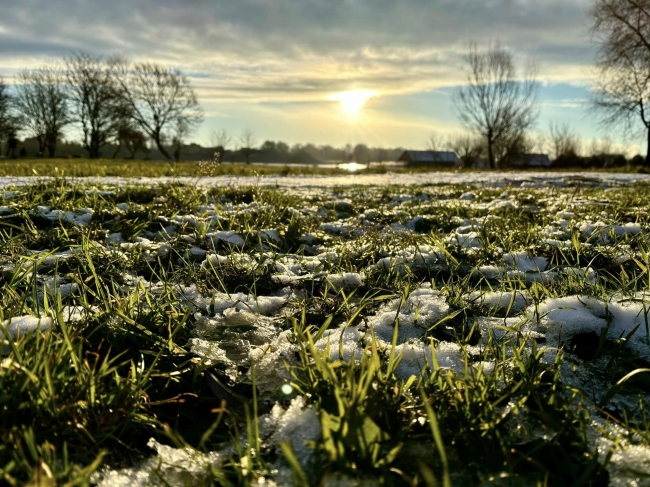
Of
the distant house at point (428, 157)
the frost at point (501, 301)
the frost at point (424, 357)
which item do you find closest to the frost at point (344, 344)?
the frost at point (424, 357)

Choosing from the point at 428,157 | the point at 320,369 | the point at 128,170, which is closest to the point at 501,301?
the point at 320,369

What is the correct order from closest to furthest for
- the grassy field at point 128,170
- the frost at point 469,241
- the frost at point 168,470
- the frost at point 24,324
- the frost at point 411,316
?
1. the frost at point 168,470
2. the frost at point 24,324
3. the frost at point 411,316
4. the frost at point 469,241
5. the grassy field at point 128,170

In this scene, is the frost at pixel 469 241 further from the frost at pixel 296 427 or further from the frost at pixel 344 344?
the frost at pixel 296 427

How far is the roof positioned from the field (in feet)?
230

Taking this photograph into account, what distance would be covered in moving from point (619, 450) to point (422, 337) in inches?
26.7

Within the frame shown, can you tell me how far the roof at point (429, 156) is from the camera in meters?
71.3

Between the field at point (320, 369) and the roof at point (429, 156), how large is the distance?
230 ft

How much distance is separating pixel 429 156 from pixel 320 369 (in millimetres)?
80849

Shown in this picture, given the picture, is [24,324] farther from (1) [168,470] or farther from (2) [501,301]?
(2) [501,301]

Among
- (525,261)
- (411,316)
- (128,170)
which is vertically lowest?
(411,316)

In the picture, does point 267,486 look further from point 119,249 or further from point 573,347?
point 119,249

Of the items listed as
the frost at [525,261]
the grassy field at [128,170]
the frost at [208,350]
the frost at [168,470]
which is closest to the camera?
the frost at [168,470]

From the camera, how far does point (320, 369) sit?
1.09m

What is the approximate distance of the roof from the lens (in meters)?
71.3
